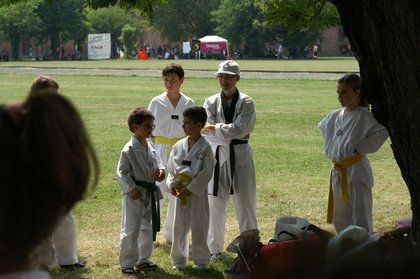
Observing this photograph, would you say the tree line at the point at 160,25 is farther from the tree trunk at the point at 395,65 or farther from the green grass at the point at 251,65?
the tree trunk at the point at 395,65

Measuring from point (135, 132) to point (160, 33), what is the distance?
9899 centimetres

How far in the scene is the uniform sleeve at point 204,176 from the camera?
280 inches

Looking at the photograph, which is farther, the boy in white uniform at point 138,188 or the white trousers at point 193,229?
the white trousers at point 193,229

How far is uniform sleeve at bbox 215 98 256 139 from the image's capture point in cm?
754

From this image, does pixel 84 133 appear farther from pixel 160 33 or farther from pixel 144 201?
pixel 160 33

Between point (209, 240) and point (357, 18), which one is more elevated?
point (357, 18)

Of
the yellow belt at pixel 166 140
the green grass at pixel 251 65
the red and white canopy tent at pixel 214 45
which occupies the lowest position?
the green grass at pixel 251 65

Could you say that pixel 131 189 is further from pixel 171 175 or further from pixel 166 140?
pixel 166 140

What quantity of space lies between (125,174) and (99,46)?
84.5m

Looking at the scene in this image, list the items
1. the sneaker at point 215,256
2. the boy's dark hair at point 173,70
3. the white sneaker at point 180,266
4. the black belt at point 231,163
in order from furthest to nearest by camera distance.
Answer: the boy's dark hair at point 173,70, the black belt at point 231,163, the sneaker at point 215,256, the white sneaker at point 180,266

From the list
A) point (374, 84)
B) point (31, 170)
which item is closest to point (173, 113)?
point (374, 84)

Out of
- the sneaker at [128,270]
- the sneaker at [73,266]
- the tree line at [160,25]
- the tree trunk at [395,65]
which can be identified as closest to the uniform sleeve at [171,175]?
the sneaker at [128,270]

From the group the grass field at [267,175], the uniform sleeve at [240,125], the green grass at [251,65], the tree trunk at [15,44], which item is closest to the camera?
the uniform sleeve at [240,125]

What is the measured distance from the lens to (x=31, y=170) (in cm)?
158
